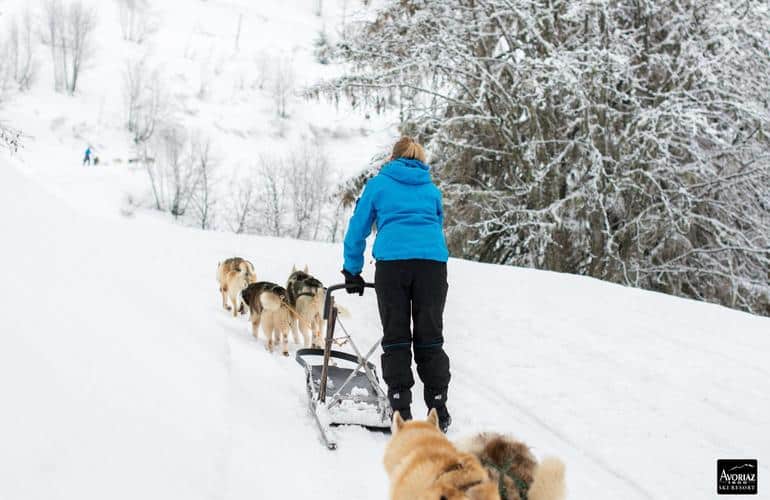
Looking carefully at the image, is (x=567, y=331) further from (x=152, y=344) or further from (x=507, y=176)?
(x=507, y=176)

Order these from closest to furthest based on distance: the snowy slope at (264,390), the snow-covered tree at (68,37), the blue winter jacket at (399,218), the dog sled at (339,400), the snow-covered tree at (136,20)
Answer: the snowy slope at (264,390) → the blue winter jacket at (399,218) → the dog sled at (339,400) → the snow-covered tree at (68,37) → the snow-covered tree at (136,20)

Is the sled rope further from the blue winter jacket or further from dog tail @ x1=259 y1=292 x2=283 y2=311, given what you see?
dog tail @ x1=259 y1=292 x2=283 y2=311

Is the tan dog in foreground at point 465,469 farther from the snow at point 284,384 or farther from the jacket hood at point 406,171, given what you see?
the jacket hood at point 406,171

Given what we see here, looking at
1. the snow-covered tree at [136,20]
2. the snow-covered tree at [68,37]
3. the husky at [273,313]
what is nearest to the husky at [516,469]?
the husky at [273,313]

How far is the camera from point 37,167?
3697 cm

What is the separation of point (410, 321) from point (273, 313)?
2.73m

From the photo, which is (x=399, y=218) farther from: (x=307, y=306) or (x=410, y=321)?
(x=307, y=306)

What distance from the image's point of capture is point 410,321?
13.0 feet

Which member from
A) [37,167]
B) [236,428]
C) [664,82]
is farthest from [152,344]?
[37,167]

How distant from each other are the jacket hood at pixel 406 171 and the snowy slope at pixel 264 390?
6.31 feet

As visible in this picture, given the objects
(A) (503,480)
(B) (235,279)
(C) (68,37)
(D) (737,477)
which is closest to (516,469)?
(A) (503,480)

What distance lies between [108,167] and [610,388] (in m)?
43.0

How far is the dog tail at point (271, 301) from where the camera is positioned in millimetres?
6133

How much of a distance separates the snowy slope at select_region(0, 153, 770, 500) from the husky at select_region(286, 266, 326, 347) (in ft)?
1.96
